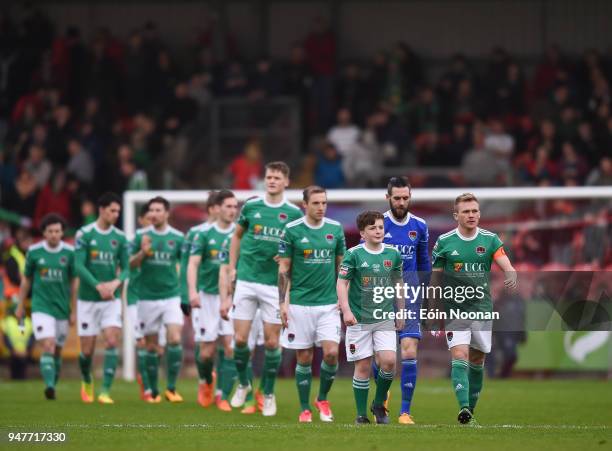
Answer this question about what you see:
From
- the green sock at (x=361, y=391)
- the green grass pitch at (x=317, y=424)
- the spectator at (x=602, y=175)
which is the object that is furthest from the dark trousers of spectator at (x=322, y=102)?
the green sock at (x=361, y=391)

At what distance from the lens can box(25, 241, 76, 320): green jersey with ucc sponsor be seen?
52.1 feet

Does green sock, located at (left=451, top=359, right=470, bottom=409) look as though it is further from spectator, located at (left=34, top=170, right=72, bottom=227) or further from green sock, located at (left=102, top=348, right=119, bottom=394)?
spectator, located at (left=34, top=170, right=72, bottom=227)

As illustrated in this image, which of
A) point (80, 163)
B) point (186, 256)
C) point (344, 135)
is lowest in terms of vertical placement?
point (186, 256)

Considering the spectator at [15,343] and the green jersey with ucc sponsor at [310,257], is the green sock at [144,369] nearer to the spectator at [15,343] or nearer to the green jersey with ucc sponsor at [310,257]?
the green jersey with ucc sponsor at [310,257]

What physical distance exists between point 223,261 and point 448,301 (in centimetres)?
409

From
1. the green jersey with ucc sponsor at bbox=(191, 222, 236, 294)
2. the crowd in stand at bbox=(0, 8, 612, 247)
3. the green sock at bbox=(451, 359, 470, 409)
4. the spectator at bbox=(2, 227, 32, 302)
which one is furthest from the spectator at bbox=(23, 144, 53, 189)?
the green sock at bbox=(451, 359, 470, 409)

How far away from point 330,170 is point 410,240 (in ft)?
33.3

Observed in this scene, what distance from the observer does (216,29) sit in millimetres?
26656

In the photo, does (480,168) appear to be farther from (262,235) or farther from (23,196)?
(262,235)

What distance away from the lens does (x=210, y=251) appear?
1533 cm

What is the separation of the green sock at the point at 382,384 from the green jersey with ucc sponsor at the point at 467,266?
950 mm

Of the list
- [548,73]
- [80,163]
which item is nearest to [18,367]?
[80,163]

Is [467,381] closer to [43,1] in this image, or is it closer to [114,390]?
[114,390]

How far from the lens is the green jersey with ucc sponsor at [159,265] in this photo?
1559 centimetres
